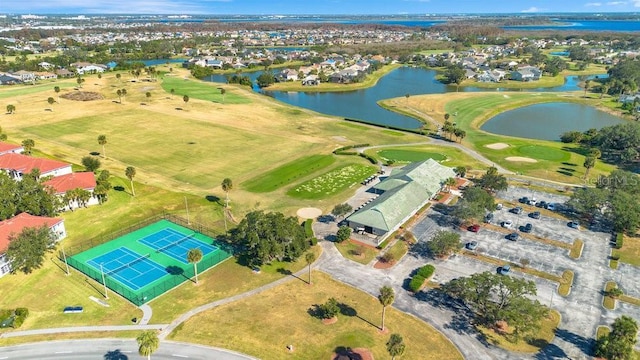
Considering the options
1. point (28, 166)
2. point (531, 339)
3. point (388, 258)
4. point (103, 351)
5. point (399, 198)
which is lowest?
point (531, 339)

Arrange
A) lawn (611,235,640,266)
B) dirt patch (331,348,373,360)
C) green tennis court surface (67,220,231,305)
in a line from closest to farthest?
dirt patch (331,348,373,360) < green tennis court surface (67,220,231,305) < lawn (611,235,640,266)

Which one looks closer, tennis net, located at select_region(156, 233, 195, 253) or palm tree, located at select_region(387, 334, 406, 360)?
palm tree, located at select_region(387, 334, 406, 360)

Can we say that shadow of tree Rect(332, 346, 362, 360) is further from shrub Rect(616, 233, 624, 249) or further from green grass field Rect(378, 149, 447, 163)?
green grass field Rect(378, 149, 447, 163)

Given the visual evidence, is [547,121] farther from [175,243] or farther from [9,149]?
[9,149]

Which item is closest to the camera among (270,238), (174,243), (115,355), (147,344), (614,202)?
(147,344)

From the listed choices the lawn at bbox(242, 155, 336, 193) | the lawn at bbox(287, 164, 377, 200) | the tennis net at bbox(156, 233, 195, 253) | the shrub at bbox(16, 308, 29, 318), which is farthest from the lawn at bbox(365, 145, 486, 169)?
the shrub at bbox(16, 308, 29, 318)

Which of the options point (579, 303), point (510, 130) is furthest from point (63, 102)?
point (579, 303)

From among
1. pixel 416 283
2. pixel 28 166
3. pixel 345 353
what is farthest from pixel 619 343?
pixel 28 166
